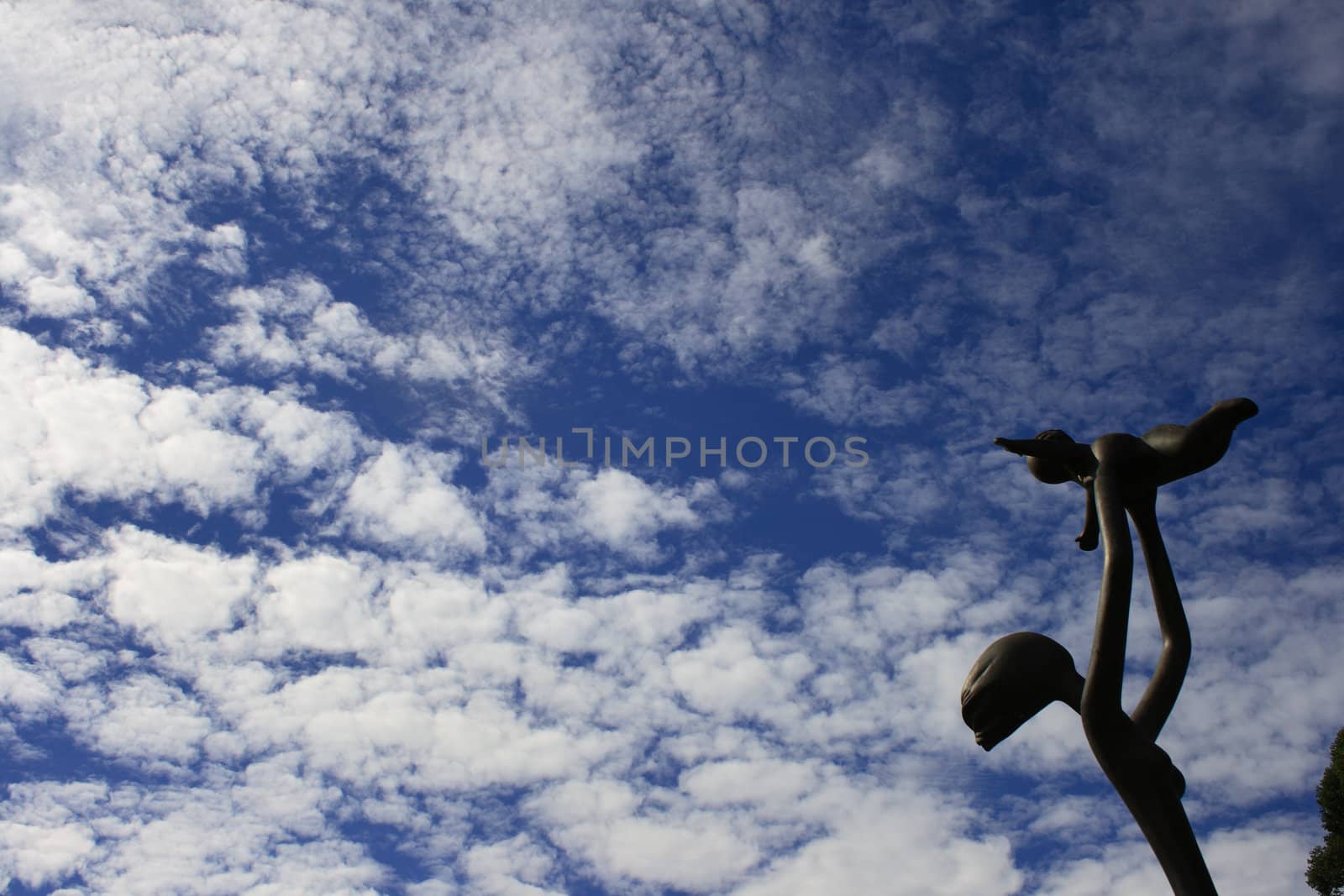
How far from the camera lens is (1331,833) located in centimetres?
2056

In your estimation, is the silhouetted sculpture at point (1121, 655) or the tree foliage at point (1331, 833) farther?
the tree foliage at point (1331, 833)

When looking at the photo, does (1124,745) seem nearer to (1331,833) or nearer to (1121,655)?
(1121,655)

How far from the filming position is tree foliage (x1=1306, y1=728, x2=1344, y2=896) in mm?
20266

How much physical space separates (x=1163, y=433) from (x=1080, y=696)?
2.11 meters

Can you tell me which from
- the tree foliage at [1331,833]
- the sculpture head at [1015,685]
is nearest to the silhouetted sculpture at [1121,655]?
the sculpture head at [1015,685]

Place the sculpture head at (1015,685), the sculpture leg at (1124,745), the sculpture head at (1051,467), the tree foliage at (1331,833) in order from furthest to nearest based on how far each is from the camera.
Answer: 1. the tree foliage at (1331,833)
2. the sculpture head at (1051,467)
3. the sculpture head at (1015,685)
4. the sculpture leg at (1124,745)

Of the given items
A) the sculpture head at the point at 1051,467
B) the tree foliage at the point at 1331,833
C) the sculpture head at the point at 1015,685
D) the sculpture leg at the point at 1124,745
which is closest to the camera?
the sculpture leg at the point at 1124,745

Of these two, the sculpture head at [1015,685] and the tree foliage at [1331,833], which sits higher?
the tree foliage at [1331,833]

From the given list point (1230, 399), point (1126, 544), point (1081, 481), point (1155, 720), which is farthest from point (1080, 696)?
point (1230, 399)

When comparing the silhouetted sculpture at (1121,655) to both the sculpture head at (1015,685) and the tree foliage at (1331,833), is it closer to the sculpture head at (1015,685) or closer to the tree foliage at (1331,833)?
the sculpture head at (1015,685)

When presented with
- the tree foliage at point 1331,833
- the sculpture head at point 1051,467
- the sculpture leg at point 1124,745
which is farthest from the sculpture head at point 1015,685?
the tree foliage at point 1331,833

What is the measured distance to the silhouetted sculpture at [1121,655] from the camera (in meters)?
7.50

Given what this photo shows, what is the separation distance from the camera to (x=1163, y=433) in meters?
8.29

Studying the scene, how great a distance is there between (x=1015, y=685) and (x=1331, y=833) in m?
16.9
